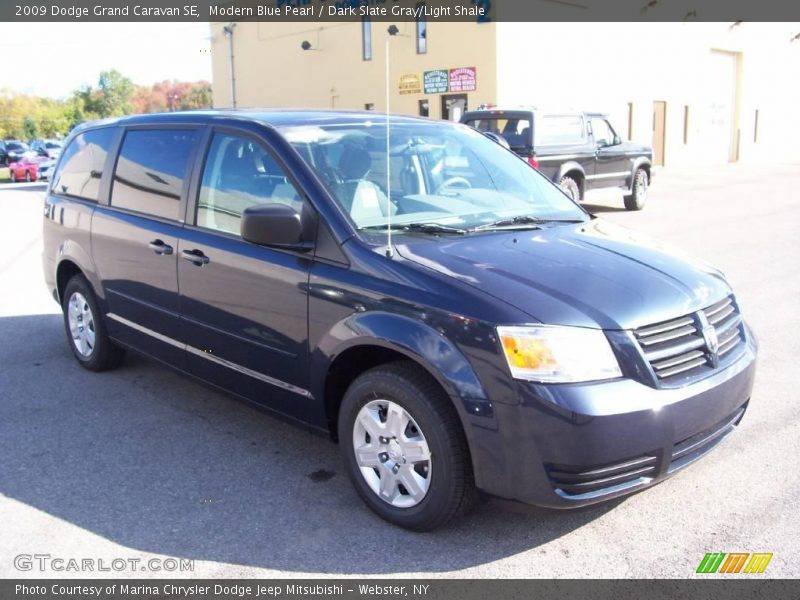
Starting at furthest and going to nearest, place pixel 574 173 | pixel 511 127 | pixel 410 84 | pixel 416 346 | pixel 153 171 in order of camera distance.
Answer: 1. pixel 410 84
2. pixel 574 173
3. pixel 511 127
4. pixel 153 171
5. pixel 416 346

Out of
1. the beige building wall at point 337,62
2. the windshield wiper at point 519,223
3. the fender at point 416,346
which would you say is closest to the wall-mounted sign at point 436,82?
the beige building wall at point 337,62

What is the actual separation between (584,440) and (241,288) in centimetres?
192

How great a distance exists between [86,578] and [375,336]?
1501 mm

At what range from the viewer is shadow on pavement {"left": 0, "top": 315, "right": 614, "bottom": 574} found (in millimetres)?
3270

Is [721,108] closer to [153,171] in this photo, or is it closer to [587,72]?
[587,72]

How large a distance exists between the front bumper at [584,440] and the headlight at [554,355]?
0.04m

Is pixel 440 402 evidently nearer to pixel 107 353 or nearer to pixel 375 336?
pixel 375 336

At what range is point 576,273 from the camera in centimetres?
338

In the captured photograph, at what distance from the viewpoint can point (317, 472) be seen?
402 centimetres

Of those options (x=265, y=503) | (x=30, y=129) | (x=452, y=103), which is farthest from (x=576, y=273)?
(x=30, y=129)

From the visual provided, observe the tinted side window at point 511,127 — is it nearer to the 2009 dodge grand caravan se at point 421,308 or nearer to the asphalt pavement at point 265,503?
the asphalt pavement at point 265,503

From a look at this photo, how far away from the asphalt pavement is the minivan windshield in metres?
1.40
